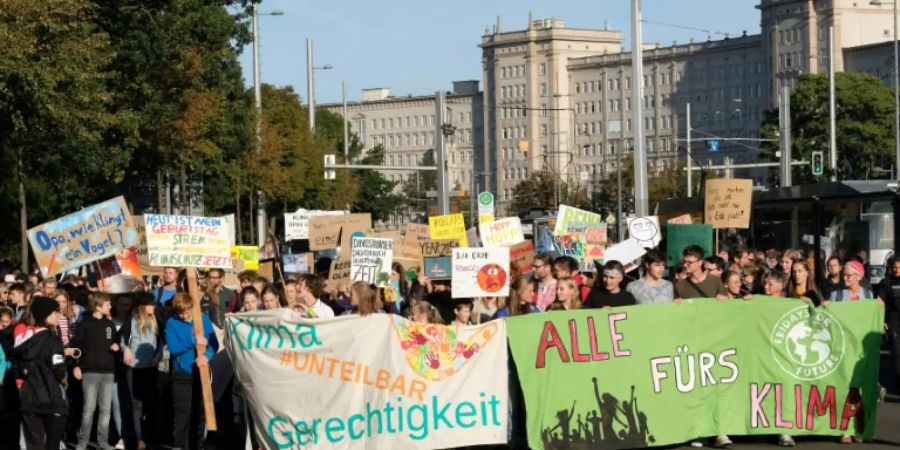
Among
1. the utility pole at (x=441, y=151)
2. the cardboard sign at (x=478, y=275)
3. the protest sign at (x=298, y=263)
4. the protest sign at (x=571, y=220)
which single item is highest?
the utility pole at (x=441, y=151)

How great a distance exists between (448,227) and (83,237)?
753 cm

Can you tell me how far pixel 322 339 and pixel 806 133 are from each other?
85.0 metres

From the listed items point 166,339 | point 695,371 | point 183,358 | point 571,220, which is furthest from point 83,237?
point 571,220

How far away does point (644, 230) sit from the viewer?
29094mm

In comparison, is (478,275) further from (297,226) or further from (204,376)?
(297,226)

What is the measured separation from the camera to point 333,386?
47.0 ft

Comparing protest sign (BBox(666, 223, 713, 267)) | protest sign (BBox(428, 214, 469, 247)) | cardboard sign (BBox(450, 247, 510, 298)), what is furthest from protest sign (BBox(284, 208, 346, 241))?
cardboard sign (BBox(450, 247, 510, 298))

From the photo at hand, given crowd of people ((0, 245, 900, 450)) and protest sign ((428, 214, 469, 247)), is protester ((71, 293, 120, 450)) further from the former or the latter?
protest sign ((428, 214, 469, 247))

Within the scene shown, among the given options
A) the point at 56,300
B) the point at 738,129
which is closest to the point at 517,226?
the point at 56,300

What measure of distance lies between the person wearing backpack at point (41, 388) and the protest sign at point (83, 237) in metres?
4.92

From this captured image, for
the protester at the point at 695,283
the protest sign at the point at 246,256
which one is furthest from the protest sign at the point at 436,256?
the protester at the point at 695,283

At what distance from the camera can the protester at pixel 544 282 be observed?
17.4 meters

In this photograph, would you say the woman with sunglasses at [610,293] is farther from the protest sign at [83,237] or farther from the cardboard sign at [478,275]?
the protest sign at [83,237]

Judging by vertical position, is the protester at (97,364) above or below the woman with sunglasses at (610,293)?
below
